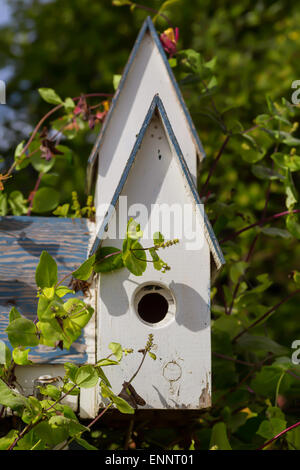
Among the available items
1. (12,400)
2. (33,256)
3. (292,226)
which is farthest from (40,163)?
(12,400)

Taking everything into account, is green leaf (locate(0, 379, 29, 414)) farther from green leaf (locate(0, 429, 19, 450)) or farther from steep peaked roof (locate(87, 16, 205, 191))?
Result: steep peaked roof (locate(87, 16, 205, 191))

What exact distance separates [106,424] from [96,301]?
1.39 feet

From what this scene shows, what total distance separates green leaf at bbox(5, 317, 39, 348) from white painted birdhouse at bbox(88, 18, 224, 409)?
12.4 inches

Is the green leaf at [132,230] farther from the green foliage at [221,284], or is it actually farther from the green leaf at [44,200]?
the green leaf at [44,200]

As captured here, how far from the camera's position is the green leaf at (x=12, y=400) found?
51.6 inches

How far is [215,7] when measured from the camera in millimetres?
5922

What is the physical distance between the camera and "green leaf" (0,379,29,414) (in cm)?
131

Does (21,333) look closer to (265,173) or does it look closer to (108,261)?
(108,261)

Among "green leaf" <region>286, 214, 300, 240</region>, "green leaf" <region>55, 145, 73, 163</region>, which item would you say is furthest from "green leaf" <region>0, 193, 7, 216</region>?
"green leaf" <region>286, 214, 300, 240</region>

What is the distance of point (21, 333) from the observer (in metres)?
1.34

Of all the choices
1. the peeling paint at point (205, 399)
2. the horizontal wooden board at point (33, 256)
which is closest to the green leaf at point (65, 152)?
the horizontal wooden board at point (33, 256)

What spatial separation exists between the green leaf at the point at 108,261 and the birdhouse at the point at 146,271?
2cm
